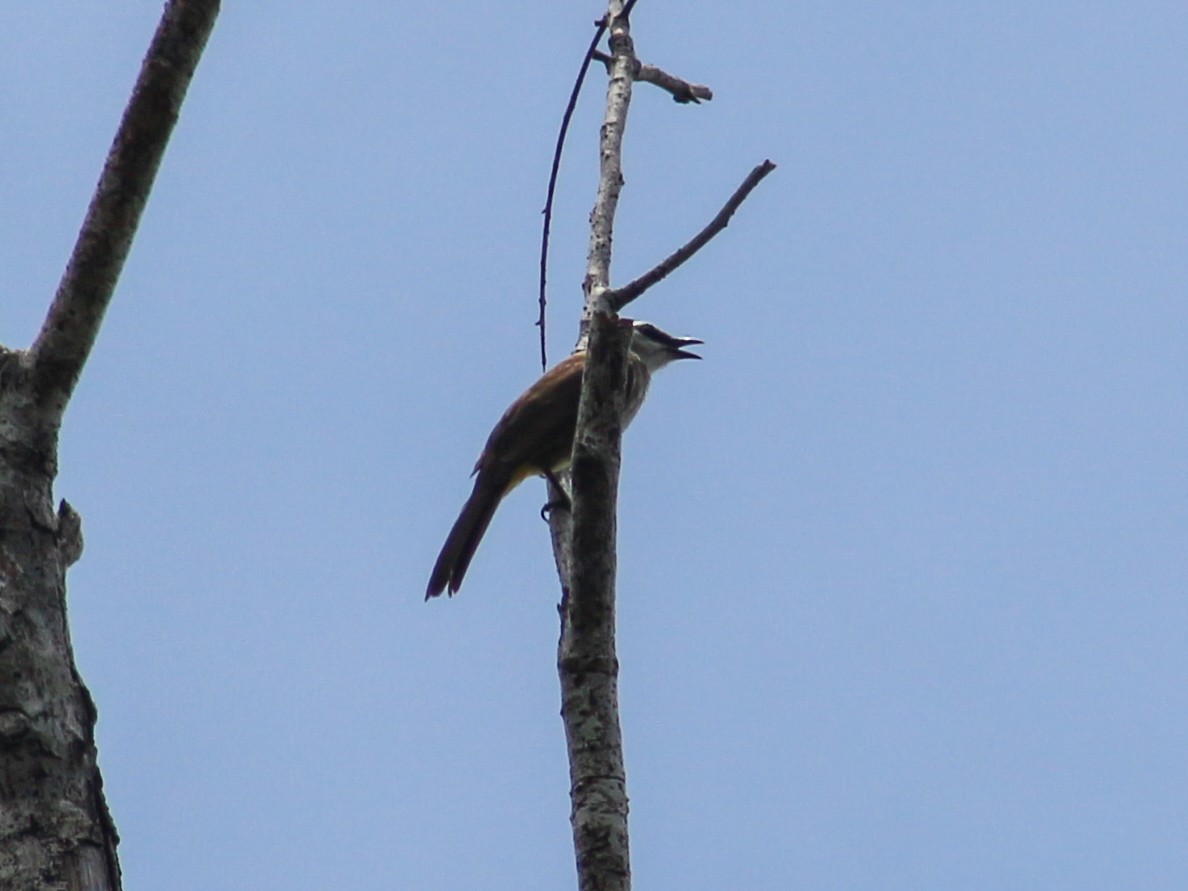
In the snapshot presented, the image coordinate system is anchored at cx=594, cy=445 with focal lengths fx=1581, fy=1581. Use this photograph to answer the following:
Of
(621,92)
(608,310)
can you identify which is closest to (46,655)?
(608,310)

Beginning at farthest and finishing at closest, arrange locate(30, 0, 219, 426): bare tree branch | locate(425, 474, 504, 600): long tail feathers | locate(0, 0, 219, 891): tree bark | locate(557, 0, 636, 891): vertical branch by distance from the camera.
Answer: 1. locate(425, 474, 504, 600): long tail feathers
2. locate(30, 0, 219, 426): bare tree branch
3. locate(557, 0, 636, 891): vertical branch
4. locate(0, 0, 219, 891): tree bark

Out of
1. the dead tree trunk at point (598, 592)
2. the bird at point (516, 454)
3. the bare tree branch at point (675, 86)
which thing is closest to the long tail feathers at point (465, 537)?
the bird at point (516, 454)

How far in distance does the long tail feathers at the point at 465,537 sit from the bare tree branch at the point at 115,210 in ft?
12.5

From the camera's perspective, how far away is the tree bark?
88.1 inches

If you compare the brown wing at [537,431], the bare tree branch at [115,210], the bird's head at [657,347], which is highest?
the bird's head at [657,347]

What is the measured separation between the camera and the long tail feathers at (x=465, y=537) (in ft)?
20.9

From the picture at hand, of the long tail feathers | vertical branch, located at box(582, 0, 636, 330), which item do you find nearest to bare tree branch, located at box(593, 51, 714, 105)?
vertical branch, located at box(582, 0, 636, 330)

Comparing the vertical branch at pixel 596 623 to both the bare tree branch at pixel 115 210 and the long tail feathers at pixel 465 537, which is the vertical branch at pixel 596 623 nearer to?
the bare tree branch at pixel 115 210

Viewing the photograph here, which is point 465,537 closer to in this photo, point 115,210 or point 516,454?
point 516,454

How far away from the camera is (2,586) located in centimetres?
241

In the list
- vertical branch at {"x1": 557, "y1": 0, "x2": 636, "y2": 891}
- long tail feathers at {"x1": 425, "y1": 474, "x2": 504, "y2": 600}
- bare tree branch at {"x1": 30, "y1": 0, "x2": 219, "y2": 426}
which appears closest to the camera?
vertical branch at {"x1": 557, "y1": 0, "x2": 636, "y2": 891}

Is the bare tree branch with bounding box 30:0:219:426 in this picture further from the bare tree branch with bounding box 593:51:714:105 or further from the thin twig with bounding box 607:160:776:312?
the bare tree branch with bounding box 593:51:714:105

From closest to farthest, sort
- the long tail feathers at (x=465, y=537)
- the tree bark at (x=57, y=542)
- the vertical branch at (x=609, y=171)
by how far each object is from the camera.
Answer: the tree bark at (x=57, y=542) → the vertical branch at (x=609, y=171) → the long tail feathers at (x=465, y=537)

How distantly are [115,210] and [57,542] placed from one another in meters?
0.55
